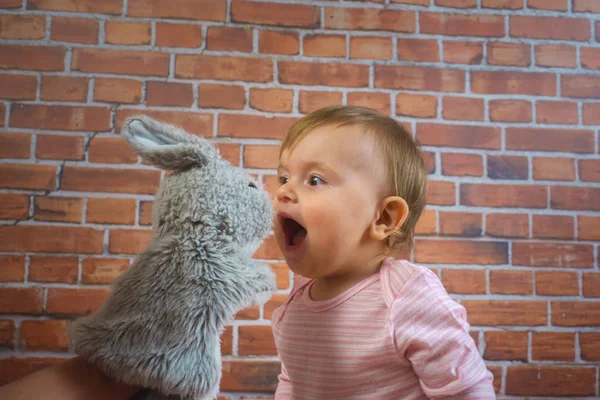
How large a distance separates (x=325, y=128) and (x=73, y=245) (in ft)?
3.36

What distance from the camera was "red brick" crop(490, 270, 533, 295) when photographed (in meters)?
1.64

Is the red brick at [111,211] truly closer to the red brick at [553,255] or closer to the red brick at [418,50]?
the red brick at [418,50]

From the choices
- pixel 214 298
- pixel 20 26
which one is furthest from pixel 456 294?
pixel 20 26

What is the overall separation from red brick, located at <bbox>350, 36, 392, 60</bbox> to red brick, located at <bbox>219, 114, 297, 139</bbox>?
0.36 metres

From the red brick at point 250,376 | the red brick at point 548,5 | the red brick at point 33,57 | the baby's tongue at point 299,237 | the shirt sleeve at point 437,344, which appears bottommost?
the red brick at point 250,376

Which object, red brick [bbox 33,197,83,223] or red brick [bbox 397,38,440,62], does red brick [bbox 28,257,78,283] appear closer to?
red brick [bbox 33,197,83,223]

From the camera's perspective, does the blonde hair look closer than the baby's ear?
No

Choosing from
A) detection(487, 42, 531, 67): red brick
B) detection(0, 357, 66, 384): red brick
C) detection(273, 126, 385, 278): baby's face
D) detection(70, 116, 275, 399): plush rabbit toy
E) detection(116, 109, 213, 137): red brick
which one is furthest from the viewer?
detection(487, 42, 531, 67): red brick

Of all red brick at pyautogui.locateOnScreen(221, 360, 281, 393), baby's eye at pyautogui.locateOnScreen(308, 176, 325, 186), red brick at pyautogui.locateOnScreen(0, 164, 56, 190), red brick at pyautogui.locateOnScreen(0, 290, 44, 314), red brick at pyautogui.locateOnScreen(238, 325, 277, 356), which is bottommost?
red brick at pyautogui.locateOnScreen(221, 360, 281, 393)

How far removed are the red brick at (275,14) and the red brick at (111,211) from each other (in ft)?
2.35

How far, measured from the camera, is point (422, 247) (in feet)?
5.35

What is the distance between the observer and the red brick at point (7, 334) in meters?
1.51

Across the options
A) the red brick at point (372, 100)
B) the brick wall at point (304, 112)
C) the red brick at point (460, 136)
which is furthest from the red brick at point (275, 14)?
the red brick at point (460, 136)

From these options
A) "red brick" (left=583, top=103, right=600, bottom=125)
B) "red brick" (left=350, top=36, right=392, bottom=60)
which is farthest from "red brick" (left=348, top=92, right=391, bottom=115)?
"red brick" (left=583, top=103, right=600, bottom=125)
